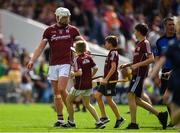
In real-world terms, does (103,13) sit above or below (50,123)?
above

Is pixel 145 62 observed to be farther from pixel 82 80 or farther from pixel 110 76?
pixel 82 80

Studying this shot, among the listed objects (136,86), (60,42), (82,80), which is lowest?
(136,86)

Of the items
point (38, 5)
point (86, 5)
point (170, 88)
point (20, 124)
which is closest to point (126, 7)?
point (86, 5)

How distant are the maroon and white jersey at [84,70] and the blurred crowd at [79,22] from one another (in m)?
15.3

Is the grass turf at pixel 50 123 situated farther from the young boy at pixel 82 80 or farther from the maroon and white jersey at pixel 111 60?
the maroon and white jersey at pixel 111 60

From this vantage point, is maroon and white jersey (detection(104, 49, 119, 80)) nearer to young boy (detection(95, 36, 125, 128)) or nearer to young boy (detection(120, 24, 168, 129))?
young boy (detection(95, 36, 125, 128))

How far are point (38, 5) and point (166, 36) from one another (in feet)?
64.4

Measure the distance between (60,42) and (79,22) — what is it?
58.3ft

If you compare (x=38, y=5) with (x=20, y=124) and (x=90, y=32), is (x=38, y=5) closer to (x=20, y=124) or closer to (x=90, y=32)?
(x=90, y=32)

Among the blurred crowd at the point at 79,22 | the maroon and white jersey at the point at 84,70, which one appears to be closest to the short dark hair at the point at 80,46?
the maroon and white jersey at the point at 84,70

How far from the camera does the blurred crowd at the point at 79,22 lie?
34750 millimetres

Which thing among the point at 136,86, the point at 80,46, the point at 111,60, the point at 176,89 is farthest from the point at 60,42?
the point at 176,89

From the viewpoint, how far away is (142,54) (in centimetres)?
Answer: 1784

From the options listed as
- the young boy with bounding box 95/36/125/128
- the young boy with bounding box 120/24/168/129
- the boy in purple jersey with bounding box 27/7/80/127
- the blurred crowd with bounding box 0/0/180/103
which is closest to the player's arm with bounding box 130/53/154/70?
the young boy with bounding box 120/24/168/129
